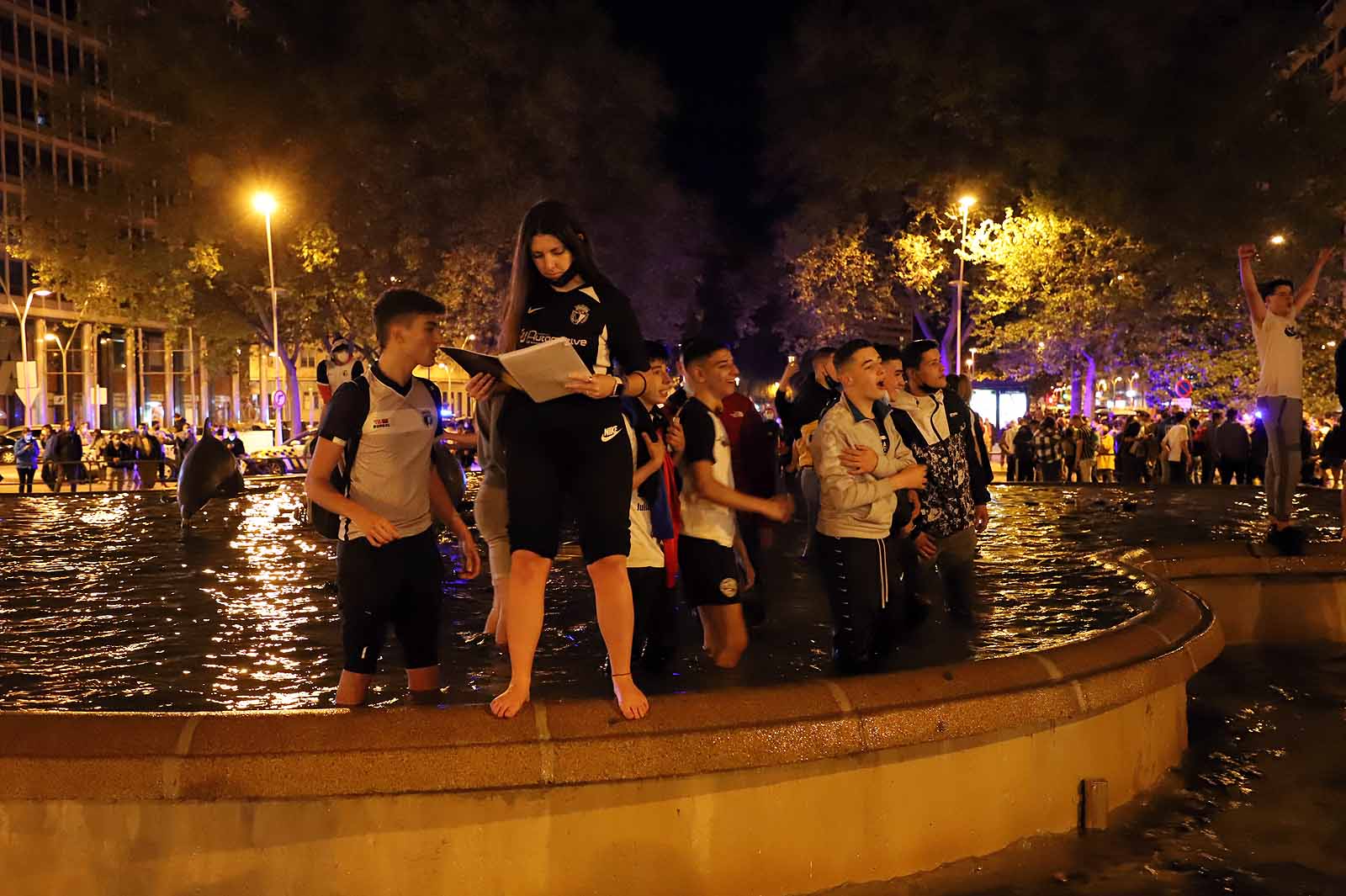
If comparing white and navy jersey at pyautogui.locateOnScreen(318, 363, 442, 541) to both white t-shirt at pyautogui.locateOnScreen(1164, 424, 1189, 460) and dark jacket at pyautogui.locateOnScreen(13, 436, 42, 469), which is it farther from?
dark jacket at pyautogui.locateOnScreen(13, 436, 42, 469)

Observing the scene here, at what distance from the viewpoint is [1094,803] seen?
16.1 feet

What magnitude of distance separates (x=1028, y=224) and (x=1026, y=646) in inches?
1123

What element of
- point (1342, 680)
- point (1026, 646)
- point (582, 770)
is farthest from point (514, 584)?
point (1342, 680)

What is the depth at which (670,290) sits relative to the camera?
151ft

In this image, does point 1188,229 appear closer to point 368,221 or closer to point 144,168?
point 368,221

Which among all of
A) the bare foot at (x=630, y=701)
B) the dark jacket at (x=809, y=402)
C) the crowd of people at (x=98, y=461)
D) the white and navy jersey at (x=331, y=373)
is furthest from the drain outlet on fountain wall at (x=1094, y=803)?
the crowd of people at (x=98, y=461)

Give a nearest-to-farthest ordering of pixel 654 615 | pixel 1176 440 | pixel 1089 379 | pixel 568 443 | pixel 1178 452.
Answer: pixel 568 443 → pixel 654 615 → pixel 1176 440 → pixel 1178 452 → pixel 1089 379

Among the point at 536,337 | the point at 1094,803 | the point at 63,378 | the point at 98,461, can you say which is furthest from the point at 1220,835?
the point at 63,378

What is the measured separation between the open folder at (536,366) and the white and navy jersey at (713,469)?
1682 mm

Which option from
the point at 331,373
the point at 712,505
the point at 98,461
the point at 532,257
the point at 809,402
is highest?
the point at 532,257

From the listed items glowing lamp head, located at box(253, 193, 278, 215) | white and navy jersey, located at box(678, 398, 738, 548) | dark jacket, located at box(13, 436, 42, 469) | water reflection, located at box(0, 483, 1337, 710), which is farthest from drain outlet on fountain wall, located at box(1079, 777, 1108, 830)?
glowing lamp head, located at box(253, 193, 278, 215)

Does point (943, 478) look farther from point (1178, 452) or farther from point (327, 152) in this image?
point (327, 152)

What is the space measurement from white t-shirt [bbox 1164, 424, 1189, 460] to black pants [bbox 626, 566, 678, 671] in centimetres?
1938

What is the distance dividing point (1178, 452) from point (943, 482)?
721 inches
